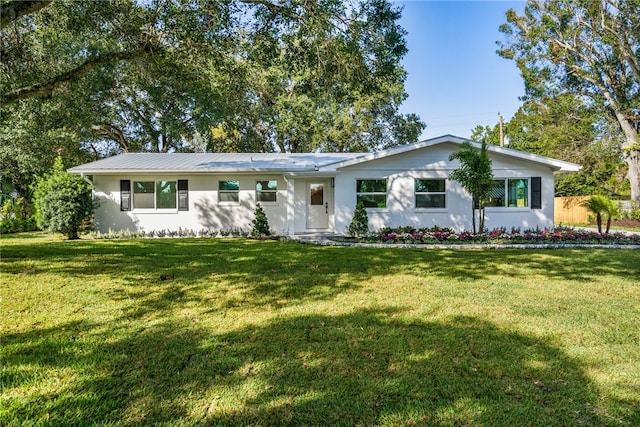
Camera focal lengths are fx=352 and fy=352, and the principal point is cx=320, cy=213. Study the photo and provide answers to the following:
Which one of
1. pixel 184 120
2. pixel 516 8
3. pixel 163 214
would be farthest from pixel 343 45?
pixel 516 8

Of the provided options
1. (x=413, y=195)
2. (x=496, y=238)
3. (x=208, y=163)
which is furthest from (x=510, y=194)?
(x=208, y=163)

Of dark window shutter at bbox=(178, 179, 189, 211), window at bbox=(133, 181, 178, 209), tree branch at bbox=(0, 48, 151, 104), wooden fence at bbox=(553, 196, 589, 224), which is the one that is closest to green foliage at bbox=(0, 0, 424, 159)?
tree branch at bbox=(0, 48, 151, 104)

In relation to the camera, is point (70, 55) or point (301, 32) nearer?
point (301, 32)

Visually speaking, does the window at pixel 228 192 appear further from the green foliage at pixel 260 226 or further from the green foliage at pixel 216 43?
the green foliage at pixel 216 43

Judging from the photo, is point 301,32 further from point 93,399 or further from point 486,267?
point 93,399

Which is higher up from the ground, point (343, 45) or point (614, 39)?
point (614, 39)

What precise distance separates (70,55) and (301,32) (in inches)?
519

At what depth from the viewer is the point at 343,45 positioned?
683 cm

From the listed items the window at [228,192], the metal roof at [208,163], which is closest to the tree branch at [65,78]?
the metal roof at [208,163]

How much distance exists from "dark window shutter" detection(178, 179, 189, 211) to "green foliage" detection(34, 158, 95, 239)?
10.1 feet

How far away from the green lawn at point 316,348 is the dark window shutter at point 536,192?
718 centimetres

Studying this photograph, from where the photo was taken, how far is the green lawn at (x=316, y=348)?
230 centimetres

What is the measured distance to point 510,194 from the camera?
13.0m

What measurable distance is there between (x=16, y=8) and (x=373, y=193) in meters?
10.5
